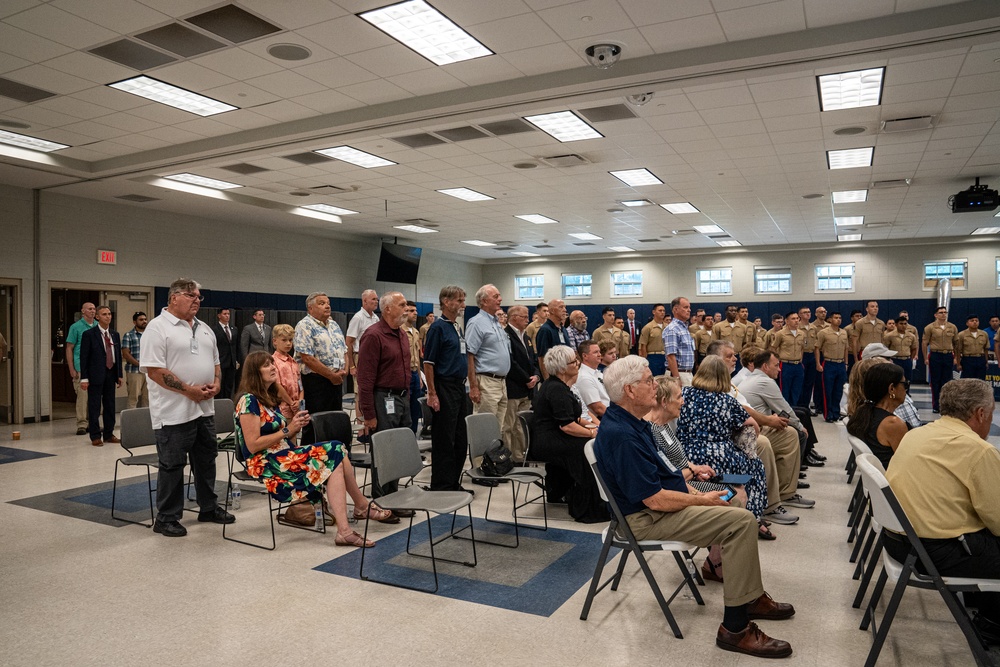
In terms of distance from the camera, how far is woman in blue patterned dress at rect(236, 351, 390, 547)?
422 centimetres

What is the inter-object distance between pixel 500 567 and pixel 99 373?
6820 mm

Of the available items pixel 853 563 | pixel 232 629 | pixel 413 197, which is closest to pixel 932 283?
pixel 413 197

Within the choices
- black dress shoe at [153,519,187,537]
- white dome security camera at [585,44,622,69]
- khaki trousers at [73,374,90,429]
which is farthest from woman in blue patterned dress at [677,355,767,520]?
khaki trousers at [73,374,90,429]

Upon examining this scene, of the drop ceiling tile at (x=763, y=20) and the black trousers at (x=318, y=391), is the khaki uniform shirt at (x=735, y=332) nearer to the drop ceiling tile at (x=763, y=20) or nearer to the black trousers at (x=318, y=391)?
the drop ceiling tile at (x=763, y=20)

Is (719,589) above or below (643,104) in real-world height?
below

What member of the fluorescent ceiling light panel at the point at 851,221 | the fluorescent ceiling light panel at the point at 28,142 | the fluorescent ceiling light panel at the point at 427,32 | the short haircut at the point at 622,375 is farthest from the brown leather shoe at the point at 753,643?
the fluorescent ceiling light panel at the point at 851,221

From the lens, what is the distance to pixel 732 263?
62.5ft

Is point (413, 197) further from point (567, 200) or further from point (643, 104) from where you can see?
point (643, 104)

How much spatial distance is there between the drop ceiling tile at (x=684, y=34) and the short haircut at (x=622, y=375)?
3183 millimetres

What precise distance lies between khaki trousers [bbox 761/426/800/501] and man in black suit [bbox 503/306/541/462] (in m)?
2.24

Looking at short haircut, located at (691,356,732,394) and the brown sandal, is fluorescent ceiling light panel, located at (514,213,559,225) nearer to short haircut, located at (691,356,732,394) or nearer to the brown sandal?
short haircut, located at (691,356,732,394)

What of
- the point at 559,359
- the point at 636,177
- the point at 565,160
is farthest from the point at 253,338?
the point at 559,359

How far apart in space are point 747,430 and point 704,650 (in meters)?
1.61

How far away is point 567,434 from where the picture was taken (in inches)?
189
